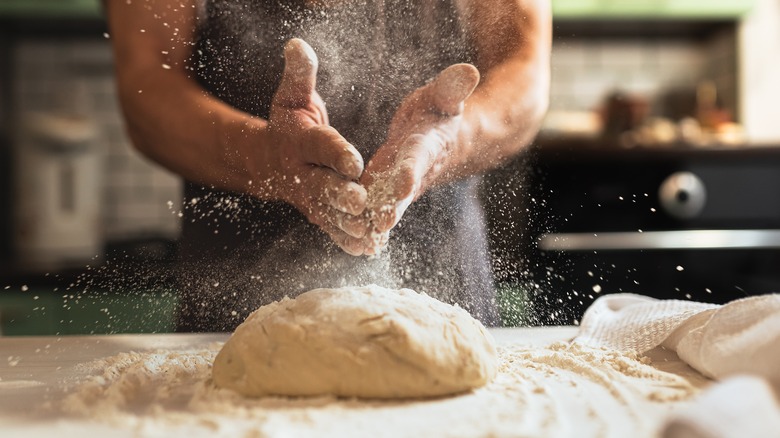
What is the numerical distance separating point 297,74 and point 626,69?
2.18 metres

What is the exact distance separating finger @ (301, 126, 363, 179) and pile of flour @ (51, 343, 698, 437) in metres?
0.32

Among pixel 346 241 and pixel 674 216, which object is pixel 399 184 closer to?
pixel 346 241

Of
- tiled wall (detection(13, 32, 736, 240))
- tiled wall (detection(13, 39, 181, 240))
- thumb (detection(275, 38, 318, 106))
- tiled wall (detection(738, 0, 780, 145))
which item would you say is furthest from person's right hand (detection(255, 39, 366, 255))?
tiled wall (detection(738, 0, 780, 145))

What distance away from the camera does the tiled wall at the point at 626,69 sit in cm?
276

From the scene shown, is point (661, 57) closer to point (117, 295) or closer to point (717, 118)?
point (717, 118)

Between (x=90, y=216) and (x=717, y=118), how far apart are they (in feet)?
7.76

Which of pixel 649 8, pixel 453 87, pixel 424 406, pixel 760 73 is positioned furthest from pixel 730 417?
pixel 760 73

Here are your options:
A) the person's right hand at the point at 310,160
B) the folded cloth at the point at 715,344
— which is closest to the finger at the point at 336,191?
the person's right hand at the point at 310,160

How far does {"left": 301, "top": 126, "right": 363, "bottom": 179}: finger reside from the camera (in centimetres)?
92

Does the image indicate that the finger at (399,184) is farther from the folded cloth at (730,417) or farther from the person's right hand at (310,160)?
the folded cloth at (730,417)

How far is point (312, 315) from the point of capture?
84cm

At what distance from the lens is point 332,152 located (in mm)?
940

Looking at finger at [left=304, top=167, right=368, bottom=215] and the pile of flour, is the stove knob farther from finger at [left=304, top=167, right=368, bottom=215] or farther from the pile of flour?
→ finger at [left=304, top=167, right=368, bottom=215]

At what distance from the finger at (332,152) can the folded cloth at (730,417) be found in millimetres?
527
